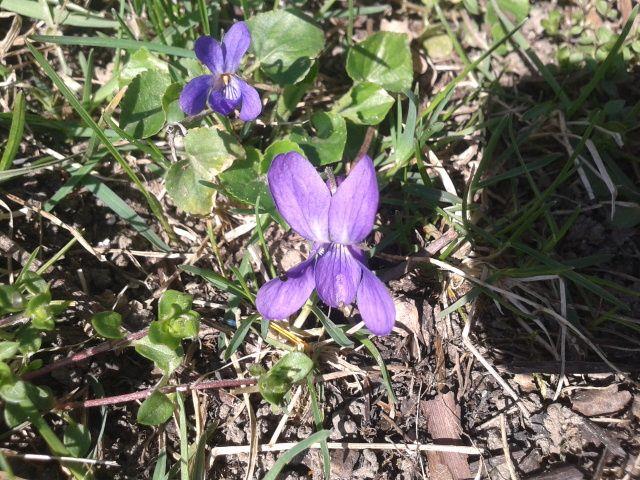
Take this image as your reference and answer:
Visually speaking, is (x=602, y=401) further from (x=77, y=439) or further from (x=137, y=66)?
(x=137, y=66)

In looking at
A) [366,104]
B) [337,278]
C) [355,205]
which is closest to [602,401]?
[337,278]

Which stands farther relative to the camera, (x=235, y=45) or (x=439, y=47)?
(x=439, y=47)

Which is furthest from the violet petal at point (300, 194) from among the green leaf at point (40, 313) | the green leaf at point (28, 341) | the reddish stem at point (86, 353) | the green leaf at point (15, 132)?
the green leaf at point (15, 132)

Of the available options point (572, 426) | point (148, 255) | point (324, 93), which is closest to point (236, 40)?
point (324, 93)

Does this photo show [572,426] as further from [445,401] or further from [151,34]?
[151,34]

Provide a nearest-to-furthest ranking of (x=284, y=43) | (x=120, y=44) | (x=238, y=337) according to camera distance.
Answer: (x=238, y=337) → (x=120, y=44) → (x=284, y=43)

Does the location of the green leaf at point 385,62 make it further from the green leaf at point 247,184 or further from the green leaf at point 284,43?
the green leaf at point 247,184

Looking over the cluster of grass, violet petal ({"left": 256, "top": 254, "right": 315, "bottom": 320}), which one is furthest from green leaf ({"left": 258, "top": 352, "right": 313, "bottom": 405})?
violet petal ({"left": 256, "top": 254, "right": 315, "bottom": 320})
